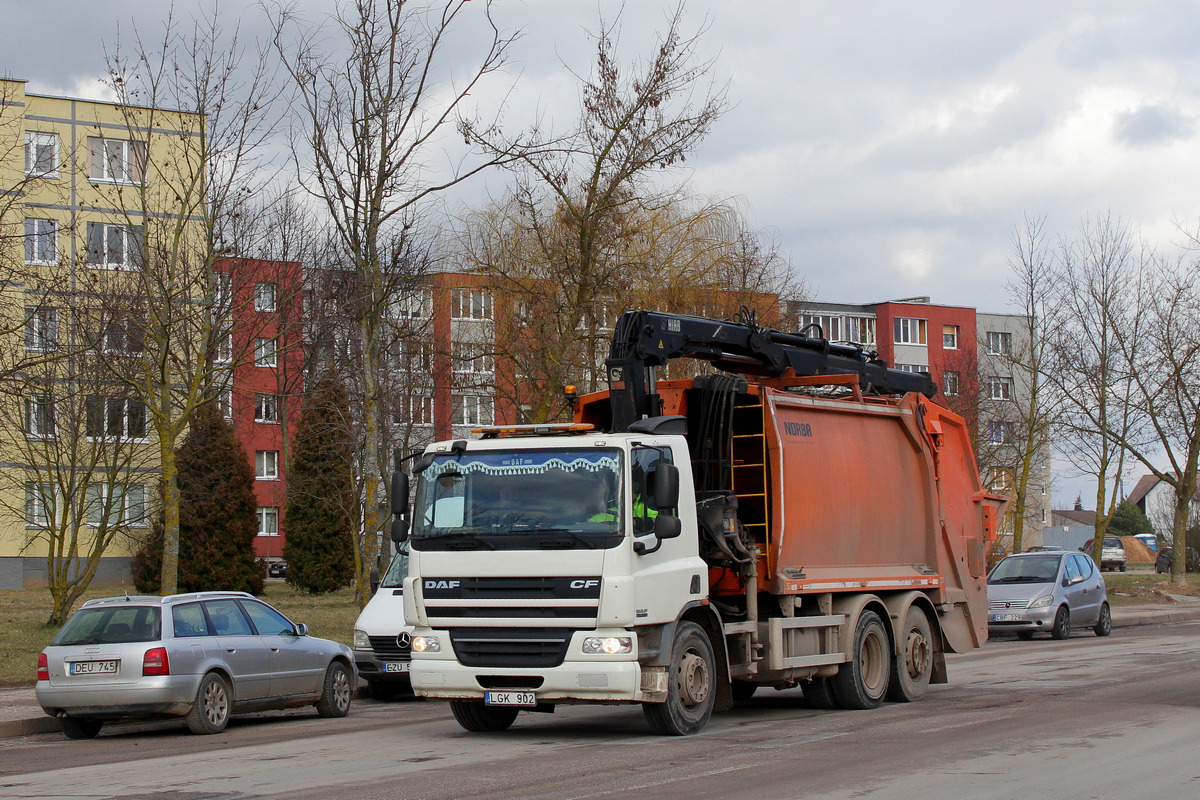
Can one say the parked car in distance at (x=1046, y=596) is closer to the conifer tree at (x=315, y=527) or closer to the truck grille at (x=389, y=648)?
the truck grille at (x=389, y=648)

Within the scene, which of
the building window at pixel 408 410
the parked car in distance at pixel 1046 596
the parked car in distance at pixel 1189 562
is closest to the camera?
the parked car in distance at pixel 1046 596

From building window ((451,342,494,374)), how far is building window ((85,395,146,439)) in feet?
20.8

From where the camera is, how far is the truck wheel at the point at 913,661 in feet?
45.3

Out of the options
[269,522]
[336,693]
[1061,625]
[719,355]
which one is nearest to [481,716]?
[336,693]

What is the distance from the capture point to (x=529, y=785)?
332 inches

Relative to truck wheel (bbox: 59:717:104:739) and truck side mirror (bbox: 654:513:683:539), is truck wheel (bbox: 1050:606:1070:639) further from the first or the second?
truck wheel (bbox: 59:717:104:739)

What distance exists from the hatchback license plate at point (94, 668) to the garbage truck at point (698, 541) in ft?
10.9

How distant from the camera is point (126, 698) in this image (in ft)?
40.0

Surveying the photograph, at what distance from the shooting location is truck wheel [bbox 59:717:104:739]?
1263 centimetres

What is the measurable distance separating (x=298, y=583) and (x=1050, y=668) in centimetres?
2904

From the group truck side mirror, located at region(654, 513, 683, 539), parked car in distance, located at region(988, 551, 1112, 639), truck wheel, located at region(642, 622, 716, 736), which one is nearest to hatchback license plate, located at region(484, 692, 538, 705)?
truck wheel, located at region(642, 622, 716, 736)

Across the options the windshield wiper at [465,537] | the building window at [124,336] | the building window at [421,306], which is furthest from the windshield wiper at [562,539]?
the building window at [421,306]

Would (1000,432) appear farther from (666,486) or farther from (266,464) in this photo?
(266,464)

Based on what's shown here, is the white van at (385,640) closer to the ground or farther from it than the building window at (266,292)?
closer to the ground
